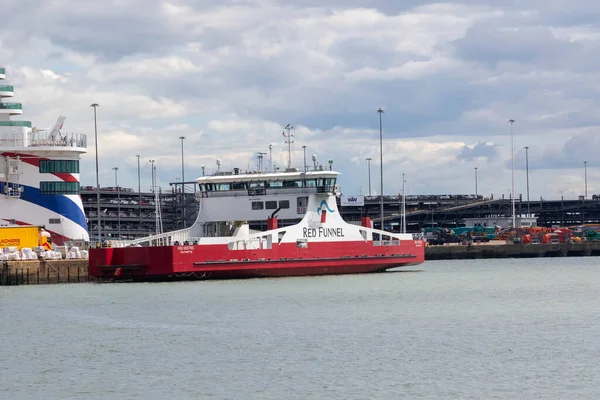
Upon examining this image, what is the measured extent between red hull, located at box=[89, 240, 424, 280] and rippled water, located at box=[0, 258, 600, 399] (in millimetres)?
1610

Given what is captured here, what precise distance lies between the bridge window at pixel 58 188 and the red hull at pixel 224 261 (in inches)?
454

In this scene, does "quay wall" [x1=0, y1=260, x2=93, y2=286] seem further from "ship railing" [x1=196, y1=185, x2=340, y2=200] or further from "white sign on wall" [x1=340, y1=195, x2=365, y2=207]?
"white sign on wall" [x1=340, y1=195, x2=365, y2=207]

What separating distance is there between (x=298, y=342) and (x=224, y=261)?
81.6ft

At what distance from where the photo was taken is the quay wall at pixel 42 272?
6078 centimetres

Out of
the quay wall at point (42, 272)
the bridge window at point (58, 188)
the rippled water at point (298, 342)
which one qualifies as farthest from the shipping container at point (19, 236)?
the rippled water at point (298, 342)

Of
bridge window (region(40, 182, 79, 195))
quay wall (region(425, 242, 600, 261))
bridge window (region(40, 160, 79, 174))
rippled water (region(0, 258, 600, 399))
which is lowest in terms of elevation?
rippled water (region(0, 258, 600, 399))

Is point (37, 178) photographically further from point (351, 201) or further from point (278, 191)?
point (351, 201)

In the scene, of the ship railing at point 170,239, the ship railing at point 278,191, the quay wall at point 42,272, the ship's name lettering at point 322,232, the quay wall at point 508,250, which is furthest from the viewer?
the quay wall at point 508,250

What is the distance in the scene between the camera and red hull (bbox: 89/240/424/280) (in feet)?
198

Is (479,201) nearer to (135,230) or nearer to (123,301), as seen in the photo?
(135,230)

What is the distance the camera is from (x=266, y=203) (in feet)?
217

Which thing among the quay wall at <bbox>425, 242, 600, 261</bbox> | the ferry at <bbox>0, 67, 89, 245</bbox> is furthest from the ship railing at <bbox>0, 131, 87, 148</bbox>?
the quay wall at <bbox>425, 242, 600, 261</bbox>

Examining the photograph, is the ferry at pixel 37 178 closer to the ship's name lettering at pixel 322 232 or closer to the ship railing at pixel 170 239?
the ship railing at pixel 170 239

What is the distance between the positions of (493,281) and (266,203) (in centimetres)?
1430
